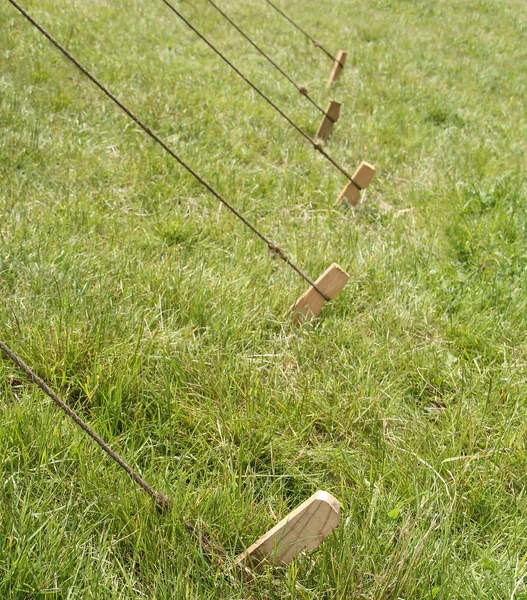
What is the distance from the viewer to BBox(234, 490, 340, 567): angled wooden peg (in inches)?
64.4

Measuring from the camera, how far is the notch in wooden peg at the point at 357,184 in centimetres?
406

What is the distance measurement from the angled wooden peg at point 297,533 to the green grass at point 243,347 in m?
0.05

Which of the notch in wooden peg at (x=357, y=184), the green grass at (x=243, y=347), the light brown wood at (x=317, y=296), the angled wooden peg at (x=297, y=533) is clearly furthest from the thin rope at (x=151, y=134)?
the notch in wooden peg at (x=357, y=184)

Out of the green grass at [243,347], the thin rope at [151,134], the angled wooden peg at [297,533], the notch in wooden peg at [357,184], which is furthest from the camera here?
the notch in wooden peg at [357,184]

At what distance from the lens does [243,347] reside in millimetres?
2646

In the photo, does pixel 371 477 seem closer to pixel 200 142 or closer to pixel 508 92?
pixel 200 142

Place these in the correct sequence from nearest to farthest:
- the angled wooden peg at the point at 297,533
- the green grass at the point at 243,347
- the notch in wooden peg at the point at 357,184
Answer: the angled wooden peg at the point at 297,533 → the green grass at the point at 243,347 → the notch in wooden peg at the point at 357,184

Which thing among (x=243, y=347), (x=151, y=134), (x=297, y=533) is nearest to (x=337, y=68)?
(x=151, y=134)

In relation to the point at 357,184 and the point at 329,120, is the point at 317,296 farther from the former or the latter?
the point at 329,120

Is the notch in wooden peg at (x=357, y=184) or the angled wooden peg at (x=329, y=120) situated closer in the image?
the notch in wooden peg at (x=357, y=184)

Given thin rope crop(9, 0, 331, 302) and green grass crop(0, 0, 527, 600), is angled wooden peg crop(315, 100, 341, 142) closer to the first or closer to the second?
green grass crop(0, 0, 527, 600)

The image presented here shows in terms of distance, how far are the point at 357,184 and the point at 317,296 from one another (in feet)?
4.89

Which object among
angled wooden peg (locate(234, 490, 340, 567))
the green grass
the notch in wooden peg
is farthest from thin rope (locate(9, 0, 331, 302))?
the notch in wooden peg

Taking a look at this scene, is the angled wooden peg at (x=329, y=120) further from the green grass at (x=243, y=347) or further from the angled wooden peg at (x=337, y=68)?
the angled wooden peg at (x=337, y=68)
